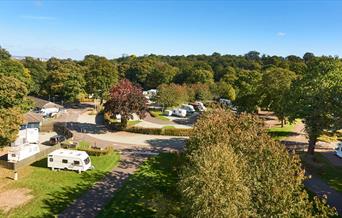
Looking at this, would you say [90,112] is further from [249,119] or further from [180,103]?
[249,119]

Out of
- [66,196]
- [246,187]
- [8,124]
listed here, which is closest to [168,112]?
[8,124]

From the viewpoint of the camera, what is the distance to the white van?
29844 millimetres

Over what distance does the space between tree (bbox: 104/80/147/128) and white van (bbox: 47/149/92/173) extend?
46.0 feet

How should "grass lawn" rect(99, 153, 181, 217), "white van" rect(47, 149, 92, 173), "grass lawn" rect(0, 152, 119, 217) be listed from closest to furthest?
1. "grass lawn" rect(99, 153, 181, 217)
2. "grass lawn" rect(0, 152, 119, 217)
3. "white van" rect(47, 149, 92, 173)

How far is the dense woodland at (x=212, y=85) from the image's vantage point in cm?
3378

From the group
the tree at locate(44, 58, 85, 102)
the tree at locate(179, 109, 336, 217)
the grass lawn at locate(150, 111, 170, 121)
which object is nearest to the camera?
the tree at locate(179, 109, 336, 217)

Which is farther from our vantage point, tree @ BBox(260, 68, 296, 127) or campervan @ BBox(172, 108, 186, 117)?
campervan @ BBox(172, 108, 186, 117)

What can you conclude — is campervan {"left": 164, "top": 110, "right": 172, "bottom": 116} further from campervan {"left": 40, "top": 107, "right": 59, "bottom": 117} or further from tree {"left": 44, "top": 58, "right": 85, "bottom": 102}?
campervan {"left": 40, "top": 107, "right": 59, "bottom": 117}

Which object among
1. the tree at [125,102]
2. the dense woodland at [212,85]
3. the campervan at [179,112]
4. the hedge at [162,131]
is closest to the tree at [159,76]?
the dense woodland at [212,85]

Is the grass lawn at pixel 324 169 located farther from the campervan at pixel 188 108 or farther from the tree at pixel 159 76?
the tree at pixel 159 76

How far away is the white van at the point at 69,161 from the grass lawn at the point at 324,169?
2083 cm

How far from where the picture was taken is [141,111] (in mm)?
45500

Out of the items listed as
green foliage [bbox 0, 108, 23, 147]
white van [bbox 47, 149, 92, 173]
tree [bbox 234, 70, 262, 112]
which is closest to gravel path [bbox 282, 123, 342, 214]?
tree [bbox 234, 70, 262, 112]

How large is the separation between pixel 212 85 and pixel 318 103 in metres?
44.2
